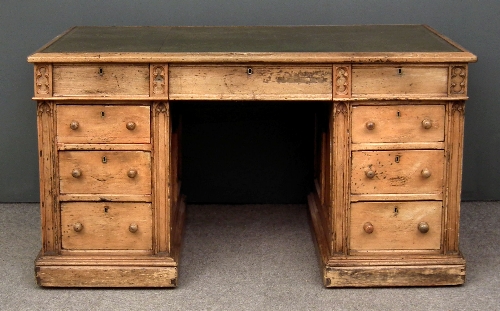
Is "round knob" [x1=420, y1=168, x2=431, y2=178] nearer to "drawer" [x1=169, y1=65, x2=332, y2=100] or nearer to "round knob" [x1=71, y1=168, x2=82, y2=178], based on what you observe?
"drawer" [x1=169, y1=65, x2=332, y2=100]

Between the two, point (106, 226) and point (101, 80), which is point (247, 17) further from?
point (106, 226)

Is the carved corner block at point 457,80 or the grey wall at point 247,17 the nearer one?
the carved corner block at point 457,80

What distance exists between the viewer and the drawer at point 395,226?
137 inches

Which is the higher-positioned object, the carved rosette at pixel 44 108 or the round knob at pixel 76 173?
the carved rosette at pixel 44 108

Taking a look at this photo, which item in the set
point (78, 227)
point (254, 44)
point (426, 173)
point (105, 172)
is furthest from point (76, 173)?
point (426, 173)

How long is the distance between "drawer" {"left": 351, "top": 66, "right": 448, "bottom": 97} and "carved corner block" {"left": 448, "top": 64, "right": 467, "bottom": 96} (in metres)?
0.02

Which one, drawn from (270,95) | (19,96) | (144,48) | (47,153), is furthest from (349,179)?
(19,96)

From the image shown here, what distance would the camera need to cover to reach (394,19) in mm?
4301

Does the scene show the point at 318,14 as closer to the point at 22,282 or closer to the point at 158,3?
the point at 158,3

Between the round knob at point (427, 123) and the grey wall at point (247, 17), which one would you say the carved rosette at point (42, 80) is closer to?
the grey wall at point (247, 17)

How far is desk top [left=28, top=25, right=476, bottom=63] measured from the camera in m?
3.32

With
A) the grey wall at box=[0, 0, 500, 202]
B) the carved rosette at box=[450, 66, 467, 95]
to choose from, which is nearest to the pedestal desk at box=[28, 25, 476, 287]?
the carved rosette at box=[450, 66, 467, 95]

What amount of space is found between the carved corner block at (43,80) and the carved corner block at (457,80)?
1528 millimetres

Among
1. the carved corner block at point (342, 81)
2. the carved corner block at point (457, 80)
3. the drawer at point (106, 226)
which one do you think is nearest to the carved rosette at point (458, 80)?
the carved corner block at point (457, 80)
